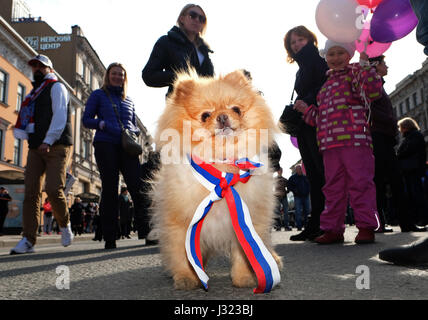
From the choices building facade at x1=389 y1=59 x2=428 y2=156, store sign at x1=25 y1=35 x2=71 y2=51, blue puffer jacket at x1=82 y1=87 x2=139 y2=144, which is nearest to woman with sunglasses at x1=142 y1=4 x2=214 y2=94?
blue puffer jacket at x1=82 y1=87 x2=139 y2=144

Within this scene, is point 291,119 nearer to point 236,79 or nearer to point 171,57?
point 171,57

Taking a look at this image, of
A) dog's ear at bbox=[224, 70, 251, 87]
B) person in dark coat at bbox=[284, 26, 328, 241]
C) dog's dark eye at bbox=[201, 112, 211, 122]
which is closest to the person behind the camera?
dog's dark eye at bbox=[201, 112, 211, 122]

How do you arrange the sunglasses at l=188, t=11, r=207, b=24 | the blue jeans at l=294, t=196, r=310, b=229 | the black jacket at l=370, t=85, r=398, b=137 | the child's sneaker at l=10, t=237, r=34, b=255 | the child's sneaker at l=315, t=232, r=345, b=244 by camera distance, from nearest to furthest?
the sunglasses at l=188, t=11, r=207, b=24 < the child's sneaker at l=315, t=232, r=345, b=244 < the child's sneaker at l=10, t=237, r=34, b=255 < the black jacket at l=370, t=85, r=398, b=137 < the blue jeans at l=294, t=196, r=310, b=229

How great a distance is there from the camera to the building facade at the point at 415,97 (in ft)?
113

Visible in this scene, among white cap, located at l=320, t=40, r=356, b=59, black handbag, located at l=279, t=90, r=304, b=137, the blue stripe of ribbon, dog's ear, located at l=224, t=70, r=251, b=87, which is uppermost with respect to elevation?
white cap, located at l=320, t=40, r=356, b=59

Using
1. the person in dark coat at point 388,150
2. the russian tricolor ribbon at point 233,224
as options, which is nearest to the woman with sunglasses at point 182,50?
the russian tricolor ribbon at point 233,224

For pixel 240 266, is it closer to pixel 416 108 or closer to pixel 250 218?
pixel 250 218

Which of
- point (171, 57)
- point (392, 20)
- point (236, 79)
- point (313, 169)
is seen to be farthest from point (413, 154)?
point (236, 79)

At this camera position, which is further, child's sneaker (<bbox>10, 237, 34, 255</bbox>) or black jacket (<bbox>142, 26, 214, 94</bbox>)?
child's sneaker (<bbox>10, 237, 34, 255</bbox>)

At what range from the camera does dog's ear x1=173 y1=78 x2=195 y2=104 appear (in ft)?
6.76

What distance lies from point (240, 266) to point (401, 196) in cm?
417

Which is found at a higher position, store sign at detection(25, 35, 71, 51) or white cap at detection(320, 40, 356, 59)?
store sign at detection(25, 35, 71, 51)

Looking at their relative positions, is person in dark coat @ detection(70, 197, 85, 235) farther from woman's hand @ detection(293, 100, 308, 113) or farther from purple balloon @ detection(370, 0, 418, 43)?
purple balloon @ detection(370, 0, 418, 43)

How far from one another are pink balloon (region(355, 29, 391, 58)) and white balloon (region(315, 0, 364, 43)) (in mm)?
164
